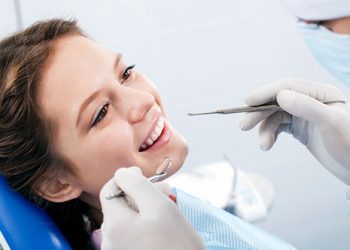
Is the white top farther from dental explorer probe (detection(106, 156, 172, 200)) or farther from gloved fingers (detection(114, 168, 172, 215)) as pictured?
gloved fingers (detection(114, 168, 172, 215))

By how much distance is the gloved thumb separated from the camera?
1.23 meters

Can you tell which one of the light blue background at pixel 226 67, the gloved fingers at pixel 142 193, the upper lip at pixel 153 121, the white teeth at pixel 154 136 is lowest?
the light blue background at pixel 226 67

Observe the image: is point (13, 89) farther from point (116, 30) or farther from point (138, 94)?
point (116, 30)

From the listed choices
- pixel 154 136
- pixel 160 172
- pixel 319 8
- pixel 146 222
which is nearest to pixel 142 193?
pixel 146 222

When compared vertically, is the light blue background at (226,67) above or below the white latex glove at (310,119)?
below

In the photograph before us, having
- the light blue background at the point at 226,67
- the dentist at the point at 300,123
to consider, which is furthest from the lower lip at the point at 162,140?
the light blue background at the point at 226,67

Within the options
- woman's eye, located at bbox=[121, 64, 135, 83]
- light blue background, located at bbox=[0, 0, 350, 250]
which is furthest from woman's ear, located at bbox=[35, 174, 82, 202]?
light blue background, located at bbox=[0, 0, 350, 250]

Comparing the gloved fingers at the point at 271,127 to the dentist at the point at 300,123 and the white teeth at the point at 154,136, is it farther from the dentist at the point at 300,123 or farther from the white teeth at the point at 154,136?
the white teeth at the point at 154,136

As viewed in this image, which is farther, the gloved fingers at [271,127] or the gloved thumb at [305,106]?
the gloved fingers at [271,127]

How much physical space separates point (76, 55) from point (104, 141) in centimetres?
23

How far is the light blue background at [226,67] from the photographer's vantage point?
2332 millimetres

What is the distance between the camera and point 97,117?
4.27 ft

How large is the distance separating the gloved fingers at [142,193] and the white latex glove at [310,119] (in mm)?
411

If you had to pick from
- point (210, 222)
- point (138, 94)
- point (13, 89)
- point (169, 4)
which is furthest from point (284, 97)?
point (169, 4)
